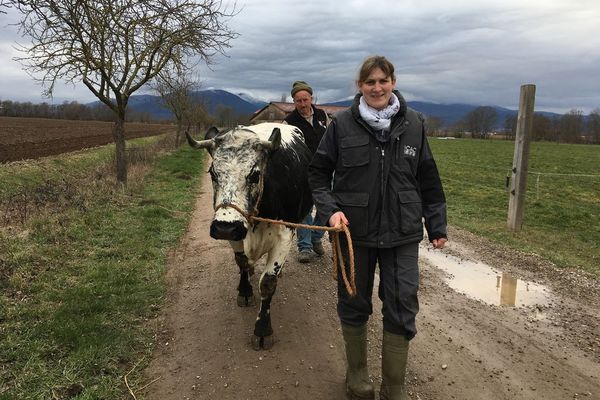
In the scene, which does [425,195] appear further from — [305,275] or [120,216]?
[120,216]

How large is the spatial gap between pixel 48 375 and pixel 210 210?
24.0ft

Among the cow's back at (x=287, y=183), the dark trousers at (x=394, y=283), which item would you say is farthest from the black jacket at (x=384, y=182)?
the cow's back at (x=287, y=183)

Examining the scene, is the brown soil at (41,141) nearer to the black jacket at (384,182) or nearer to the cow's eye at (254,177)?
the cow's eye at (254,177)

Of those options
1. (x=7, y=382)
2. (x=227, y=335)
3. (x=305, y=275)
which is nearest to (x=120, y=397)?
(x=7, y=382)

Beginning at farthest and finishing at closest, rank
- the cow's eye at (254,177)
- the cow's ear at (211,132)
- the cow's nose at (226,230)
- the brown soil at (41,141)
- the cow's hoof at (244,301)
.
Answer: the brown soil at (41,141) < the cow's hoof at (244,301) < the cow's ear at (211,132) < the cow's eye at (254,177) < the cow's nose at (226,230)

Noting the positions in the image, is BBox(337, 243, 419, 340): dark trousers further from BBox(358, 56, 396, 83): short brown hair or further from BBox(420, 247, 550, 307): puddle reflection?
BBox(420, 247, 550, 307): puddle reflection

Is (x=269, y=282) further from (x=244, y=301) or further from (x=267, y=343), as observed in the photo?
(x=244, y=301)

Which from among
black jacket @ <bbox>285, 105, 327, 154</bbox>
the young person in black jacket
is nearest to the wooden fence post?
black jacket @ <bbox>285, 105, 327, 154</bbox>

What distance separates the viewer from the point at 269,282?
4355mm

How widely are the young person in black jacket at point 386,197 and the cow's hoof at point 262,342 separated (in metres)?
1.14

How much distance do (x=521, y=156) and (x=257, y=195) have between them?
22.5 ft

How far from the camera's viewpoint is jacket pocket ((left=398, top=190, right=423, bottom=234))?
3.09m

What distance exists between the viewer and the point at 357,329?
3.39 meters

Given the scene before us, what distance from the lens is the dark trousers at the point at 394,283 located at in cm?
314
